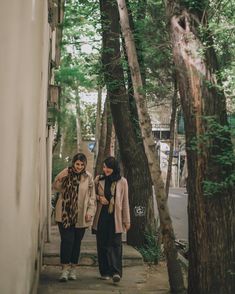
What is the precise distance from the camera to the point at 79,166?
23.5 ft

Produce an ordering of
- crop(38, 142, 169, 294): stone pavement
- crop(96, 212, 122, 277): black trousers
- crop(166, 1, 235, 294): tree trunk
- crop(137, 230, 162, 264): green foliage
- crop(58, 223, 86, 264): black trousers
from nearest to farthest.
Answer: crop(166, 1, 235, 294): tree trunk
crop(38, 142, 169, 294): stone pavement
crop(58, 223, 86, 264): black trousers
crop(96, 212, 122, 277): black trousers
crop(137, 230, 162, 264): green foliage

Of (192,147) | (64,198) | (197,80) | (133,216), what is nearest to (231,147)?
(192,147)

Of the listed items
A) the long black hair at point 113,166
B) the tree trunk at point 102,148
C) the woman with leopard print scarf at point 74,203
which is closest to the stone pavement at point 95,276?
the woman with leopard print scarf at point 74,203

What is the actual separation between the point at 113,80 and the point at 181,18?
3738mm

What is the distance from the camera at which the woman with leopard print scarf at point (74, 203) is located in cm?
719

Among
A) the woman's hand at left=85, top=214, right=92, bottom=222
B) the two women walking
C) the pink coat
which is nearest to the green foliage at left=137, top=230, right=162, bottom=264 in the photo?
the two women walking

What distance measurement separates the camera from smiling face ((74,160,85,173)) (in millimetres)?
7154

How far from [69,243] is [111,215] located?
70 centimetres

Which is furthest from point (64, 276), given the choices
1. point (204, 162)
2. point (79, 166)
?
point (204, 162)

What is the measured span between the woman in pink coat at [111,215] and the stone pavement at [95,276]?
0.99 ft

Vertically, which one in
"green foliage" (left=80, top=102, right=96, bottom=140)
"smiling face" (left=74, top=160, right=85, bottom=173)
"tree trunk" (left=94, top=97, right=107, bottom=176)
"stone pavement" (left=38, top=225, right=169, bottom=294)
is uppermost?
"green foliage" (left=80, top=102, right=96, bottom=140)

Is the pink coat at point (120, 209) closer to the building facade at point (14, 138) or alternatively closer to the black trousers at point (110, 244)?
the black trousers at point (110, 244)

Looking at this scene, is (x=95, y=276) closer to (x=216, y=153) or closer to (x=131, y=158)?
(x=131, y=158)

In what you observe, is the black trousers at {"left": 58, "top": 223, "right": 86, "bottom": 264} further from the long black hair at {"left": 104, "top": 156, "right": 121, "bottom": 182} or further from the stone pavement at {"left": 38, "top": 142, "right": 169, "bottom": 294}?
the long black hair at {"left": 104, "top": 156, "right": 121, "bottom": 182}
